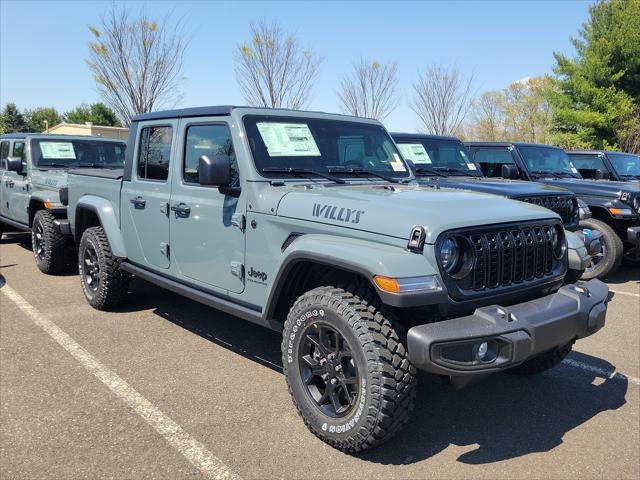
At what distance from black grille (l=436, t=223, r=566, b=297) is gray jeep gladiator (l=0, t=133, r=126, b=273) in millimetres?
5291

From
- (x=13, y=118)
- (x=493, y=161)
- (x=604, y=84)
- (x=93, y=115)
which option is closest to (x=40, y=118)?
(x=13, y=118)

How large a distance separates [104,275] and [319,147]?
100.0 inches

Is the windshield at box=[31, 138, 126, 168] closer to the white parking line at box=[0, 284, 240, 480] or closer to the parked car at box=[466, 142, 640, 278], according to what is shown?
the white parking line at box=[0, 284, 240, 480]

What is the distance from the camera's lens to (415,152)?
290 inches

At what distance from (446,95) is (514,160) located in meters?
15.7

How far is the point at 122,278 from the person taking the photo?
202 inches

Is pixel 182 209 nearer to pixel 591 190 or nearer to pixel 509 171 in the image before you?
pixel 509 171

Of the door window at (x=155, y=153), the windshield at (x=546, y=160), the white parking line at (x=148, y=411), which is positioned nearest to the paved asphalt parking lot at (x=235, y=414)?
the white parking line at (x=148, y=411)

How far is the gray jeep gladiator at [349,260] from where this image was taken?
2.60 meters

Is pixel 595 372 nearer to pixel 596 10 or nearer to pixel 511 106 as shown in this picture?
pixel 596 10

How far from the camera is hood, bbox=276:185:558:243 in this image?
8.97 feet

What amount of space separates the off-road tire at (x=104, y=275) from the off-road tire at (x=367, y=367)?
276 cm

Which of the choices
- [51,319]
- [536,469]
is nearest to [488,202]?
[536,469]

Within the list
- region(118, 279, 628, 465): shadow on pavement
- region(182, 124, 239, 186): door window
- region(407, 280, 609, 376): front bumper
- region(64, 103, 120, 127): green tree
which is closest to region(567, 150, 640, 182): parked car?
region(118, 279, 628, 465): shadow on pavement
